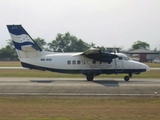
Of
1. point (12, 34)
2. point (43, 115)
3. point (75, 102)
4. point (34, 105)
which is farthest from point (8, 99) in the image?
point (12, 34)

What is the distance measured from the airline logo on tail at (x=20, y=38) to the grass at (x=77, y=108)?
13185 millimetres

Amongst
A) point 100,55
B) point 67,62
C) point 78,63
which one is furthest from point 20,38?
point 100,55

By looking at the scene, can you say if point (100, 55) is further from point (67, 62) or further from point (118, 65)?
point (67, 62)

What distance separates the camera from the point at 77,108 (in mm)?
19781

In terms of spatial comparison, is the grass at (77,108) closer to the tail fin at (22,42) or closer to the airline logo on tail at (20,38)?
the tail fin at (22,42)

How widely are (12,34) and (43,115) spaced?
2115cm

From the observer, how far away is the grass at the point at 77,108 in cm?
1708

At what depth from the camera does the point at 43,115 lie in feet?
57.2

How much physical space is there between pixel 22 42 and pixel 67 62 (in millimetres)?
5342

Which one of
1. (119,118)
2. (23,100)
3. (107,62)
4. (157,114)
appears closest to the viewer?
(119,118)

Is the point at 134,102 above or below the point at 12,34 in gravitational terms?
below

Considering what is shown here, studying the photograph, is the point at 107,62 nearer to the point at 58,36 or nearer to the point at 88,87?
the point at 88,87

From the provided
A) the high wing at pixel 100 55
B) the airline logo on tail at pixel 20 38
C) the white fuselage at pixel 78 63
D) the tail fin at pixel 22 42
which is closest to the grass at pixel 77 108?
the high wing at pixel 100 55

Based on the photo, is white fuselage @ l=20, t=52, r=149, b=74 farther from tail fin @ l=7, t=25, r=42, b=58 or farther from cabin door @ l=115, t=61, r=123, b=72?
tail fin @ l=7, t=25, r=42, b=58
